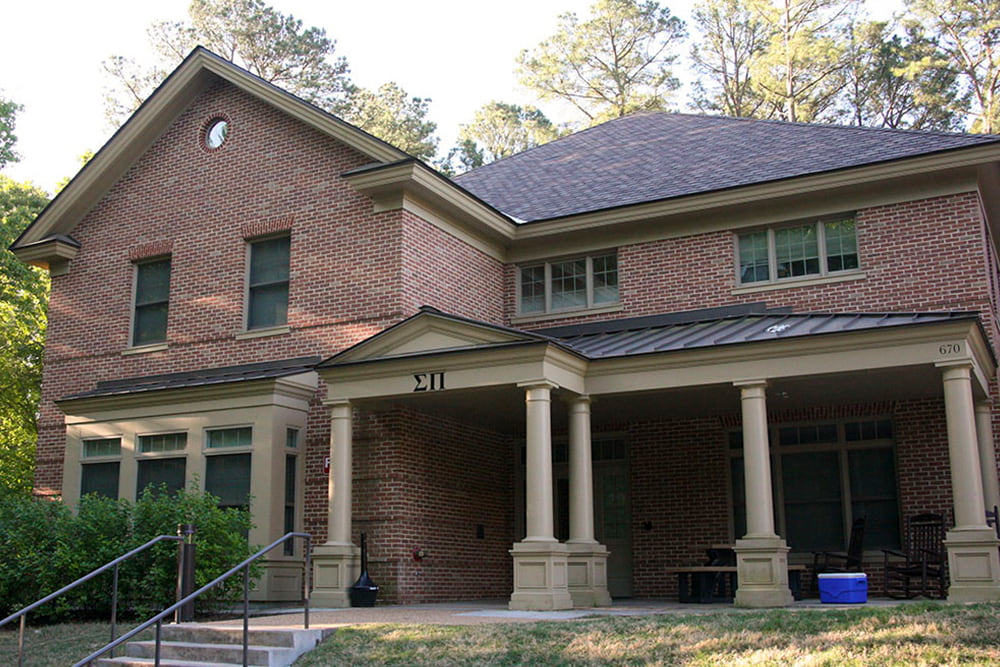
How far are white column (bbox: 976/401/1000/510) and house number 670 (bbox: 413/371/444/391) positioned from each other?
273 inches

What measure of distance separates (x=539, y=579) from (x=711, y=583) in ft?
9.86

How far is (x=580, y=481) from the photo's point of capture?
1328 centimetres

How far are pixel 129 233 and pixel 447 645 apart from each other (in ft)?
38.9

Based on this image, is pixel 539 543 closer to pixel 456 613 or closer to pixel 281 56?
pixel 456 613

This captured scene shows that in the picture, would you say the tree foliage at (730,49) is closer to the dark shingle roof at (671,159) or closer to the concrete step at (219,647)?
the dark shingle roof at (671,159)

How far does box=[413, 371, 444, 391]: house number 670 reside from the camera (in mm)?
13562

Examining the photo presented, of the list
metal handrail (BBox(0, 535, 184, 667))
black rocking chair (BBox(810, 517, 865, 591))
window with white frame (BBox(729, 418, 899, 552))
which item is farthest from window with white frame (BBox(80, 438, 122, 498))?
black rocking chair (BBox(810, 517, 865, 591))

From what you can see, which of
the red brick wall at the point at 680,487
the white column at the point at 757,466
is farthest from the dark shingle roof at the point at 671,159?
the white column at the point at 757,466

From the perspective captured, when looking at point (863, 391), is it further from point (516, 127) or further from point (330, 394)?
point (516, 127)

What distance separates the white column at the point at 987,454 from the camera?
13477 mm

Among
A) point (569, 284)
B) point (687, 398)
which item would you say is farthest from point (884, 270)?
point (569, 284)

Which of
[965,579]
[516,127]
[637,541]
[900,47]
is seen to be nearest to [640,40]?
[516,127]

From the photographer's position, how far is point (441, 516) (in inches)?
612

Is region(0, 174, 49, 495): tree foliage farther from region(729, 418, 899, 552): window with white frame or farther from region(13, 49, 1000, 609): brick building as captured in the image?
region(729, 418, 899, 552): window with white frame
